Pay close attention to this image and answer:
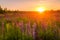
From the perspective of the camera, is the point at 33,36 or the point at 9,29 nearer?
the point at 33,36

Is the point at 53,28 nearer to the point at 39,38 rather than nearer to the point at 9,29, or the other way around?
the point at 39,38

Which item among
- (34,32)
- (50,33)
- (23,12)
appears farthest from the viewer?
(23,12)

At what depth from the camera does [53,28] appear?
19.7ft

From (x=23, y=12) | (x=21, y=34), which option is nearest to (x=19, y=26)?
(x=21, y=34)

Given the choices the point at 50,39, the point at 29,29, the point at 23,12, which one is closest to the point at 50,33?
the point at 50,39

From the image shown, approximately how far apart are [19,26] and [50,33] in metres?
0.66

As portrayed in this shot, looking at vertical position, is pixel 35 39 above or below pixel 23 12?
below

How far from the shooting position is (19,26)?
575 centimetres

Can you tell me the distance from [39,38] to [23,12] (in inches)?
139

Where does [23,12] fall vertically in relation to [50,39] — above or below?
above

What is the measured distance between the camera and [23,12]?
9070mm

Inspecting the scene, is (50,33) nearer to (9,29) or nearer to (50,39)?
(50,39)

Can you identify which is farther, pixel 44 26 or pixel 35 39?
pixel 44 26

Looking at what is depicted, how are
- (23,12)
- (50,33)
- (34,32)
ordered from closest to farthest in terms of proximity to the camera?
(34,32) < (50,33) < (23,12)
